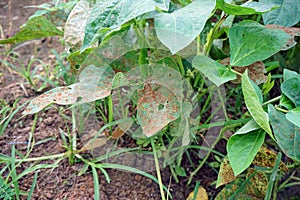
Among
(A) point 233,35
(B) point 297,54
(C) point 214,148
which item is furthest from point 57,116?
(B) point 297,54

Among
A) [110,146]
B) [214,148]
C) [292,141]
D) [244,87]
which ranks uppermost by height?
[244,87]

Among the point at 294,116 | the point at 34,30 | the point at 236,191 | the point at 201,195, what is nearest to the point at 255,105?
the point at 294,116

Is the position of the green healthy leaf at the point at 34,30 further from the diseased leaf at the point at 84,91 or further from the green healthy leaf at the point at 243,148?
the green healthy leaf at the point at 243,148

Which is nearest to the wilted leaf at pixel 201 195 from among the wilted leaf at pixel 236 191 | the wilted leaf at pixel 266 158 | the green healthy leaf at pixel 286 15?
the wilted leaf at pixel 236 191

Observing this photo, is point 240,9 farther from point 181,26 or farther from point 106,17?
point 106,17

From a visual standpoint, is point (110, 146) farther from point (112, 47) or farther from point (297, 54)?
point (297, 54)

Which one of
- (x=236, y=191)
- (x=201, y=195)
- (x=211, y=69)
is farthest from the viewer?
(x=201, y=195)

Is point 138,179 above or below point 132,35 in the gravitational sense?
below
